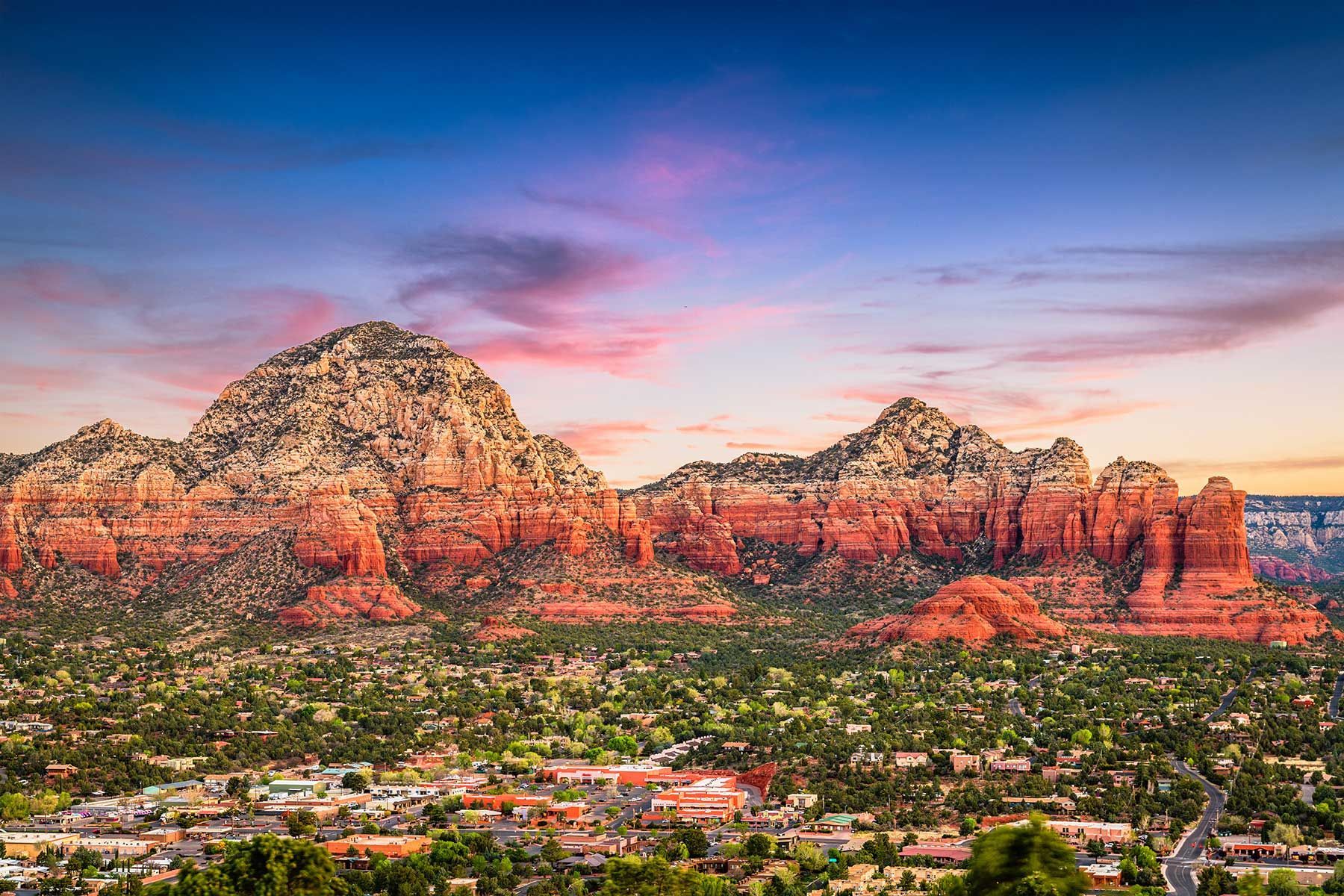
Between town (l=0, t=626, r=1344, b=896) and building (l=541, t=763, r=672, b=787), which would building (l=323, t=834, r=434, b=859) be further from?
building (l=541, t=763, r=672, b=787)

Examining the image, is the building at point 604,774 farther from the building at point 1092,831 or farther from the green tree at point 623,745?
the building at point 1092,831

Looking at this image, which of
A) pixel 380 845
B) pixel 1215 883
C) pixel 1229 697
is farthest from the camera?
pixel 1229 697

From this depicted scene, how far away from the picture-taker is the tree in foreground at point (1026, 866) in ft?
239

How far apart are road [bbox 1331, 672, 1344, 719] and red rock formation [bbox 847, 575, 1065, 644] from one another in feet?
103

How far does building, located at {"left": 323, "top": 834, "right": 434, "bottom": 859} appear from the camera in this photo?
101 m

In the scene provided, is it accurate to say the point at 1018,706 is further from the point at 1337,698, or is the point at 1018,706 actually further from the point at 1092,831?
the point at 1092,831

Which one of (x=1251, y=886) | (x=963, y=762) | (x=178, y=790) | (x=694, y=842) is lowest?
(x=694, y=842)

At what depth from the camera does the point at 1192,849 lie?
102 meters

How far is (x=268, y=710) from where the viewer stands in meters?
154

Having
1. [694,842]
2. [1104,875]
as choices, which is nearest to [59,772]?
[694,842]

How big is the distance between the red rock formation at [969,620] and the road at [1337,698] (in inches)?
1237

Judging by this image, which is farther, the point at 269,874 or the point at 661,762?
the point at 661,762

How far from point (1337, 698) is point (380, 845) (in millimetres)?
96742

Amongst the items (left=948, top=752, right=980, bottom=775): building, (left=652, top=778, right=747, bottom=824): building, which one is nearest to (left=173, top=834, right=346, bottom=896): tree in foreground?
(left=652, top=778, right=747, bottom=824): building
